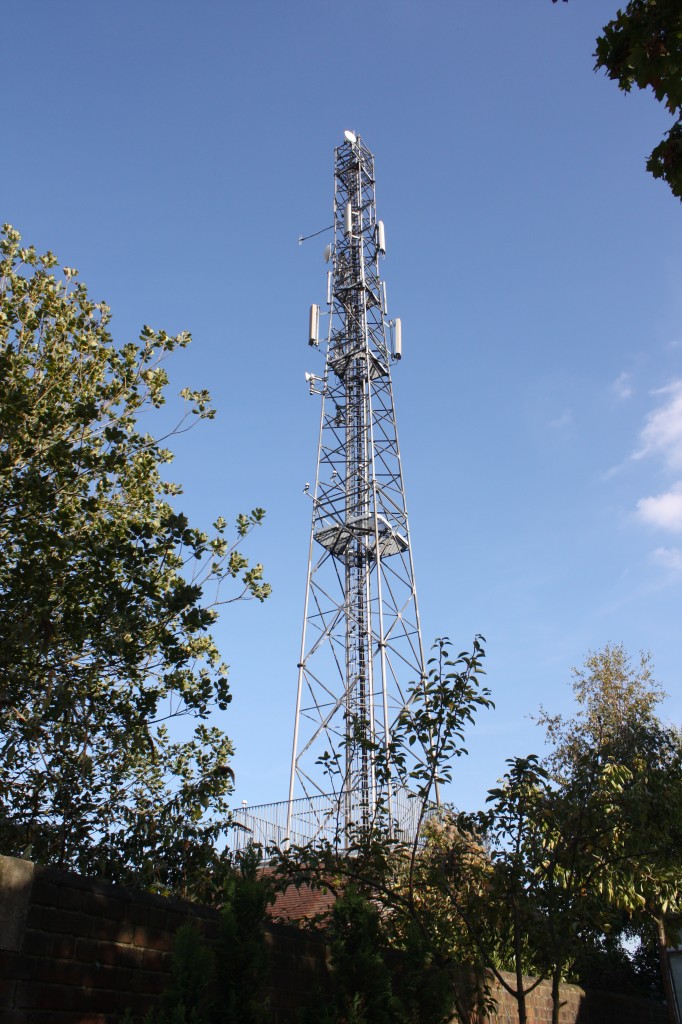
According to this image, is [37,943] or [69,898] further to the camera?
[69,898]

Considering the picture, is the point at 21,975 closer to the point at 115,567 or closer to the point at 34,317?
the point at 115,567

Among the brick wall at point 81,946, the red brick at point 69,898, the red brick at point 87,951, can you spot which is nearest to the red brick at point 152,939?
the brick wall at point 81,946

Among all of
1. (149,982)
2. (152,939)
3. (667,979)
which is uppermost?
(667,979)

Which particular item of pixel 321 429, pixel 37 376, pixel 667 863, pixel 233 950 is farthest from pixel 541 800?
pixel 321 429

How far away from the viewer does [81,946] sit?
5.97m

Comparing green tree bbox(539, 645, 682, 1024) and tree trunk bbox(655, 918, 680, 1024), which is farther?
A: tree trunk bbox(655, 918, 680, 1024)

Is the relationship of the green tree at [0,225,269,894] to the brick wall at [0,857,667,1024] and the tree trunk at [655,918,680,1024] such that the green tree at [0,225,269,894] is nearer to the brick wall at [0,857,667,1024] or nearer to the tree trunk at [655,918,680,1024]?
the brick wall at [0,857,667,1024]

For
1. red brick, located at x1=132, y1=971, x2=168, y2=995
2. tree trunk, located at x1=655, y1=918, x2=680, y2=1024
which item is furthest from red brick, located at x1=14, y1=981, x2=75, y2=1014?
tree trunk, located at x1=655, y1=918, x2=680, y2=1024

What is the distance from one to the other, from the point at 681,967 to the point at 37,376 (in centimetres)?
1591

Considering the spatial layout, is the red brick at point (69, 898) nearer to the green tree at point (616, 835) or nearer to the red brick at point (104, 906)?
the red brick at point (104, 906)

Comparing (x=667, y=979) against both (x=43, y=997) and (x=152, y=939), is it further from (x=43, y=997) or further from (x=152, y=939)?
(x=43, y=997)

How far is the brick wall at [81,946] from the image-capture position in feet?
18.0

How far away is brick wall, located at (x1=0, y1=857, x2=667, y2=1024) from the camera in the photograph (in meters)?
5.48

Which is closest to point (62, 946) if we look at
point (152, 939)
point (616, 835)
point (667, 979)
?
point (152, 939)
